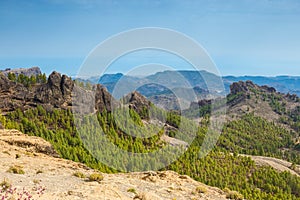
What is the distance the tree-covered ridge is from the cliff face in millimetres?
6469

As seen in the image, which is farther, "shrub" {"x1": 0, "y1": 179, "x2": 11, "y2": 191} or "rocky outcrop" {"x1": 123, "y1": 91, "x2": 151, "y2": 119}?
"rocky outcrop" {"x1": 123, "y1": 91, "x2": 151, "y2": 119}

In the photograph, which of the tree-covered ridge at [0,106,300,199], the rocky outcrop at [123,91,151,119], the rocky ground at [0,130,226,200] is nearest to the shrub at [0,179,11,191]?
the rocky ground at [0,130,226,200]

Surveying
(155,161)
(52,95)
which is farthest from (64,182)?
(52,95)

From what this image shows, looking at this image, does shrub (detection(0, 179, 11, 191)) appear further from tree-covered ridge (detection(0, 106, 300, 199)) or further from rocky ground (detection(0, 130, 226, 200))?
tree-covered ridge (detection(0, 106, 300, 199))

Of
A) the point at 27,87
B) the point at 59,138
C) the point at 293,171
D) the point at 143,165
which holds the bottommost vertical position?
the point at 293,171

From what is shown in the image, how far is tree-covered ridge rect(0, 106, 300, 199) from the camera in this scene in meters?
105

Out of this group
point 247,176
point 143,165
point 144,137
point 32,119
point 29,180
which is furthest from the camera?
point 247,176

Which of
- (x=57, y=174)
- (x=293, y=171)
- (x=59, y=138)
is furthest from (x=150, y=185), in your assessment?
(x=293, y=171)

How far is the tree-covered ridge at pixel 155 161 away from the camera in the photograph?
344 ft

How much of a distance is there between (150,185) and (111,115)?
104 meters

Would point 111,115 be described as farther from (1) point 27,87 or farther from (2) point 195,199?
(2) point 195,199

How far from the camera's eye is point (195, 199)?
1346 inches

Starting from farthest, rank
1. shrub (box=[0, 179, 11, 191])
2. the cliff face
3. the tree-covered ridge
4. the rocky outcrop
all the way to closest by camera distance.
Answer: the rocky outcrop, the cliff face, the tree-covered ridge, shrub (box=[0, 179, 11, 191])

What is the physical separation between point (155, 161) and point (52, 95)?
64.9m
